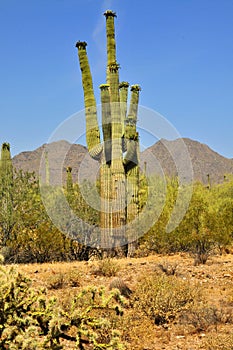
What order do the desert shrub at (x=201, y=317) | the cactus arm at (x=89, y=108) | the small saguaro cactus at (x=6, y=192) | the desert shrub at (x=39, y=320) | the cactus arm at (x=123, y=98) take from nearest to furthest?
the desert shrub at (x=39, y=320)
the desert shrub at (x=201, y=317)
the cactus arm at (x=89, y=108)
the cactus arm at (x=123, y=98)
the small saguaro cactus at (x=6, y=192)

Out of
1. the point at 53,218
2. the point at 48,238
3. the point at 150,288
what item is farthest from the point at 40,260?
the point at 150,288

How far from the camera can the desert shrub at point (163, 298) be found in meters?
8.80

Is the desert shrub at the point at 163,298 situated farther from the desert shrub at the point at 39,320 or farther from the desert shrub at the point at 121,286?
the desert shrub at the point at 39,320

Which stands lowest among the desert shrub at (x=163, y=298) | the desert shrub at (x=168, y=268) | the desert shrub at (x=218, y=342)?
the desert shrub at (x=218, y=342)

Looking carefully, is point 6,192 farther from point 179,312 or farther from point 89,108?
point 179,312

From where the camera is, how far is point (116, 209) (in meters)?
15.0

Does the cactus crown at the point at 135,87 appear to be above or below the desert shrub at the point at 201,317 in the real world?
above

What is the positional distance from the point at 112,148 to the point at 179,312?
7.32 metres

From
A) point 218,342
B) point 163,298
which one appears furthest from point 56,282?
point 218,342

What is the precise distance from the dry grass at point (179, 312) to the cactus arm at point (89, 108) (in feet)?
14.9

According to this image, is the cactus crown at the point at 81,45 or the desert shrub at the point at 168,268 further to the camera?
the cactus crown at the point at 81,45

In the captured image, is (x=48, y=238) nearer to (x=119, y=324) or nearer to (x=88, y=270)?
(x=88, y=270)

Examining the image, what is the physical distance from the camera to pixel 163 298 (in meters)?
8.98

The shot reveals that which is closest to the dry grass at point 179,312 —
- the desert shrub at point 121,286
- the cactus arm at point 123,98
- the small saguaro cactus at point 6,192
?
the desert shrub at point 121,286
